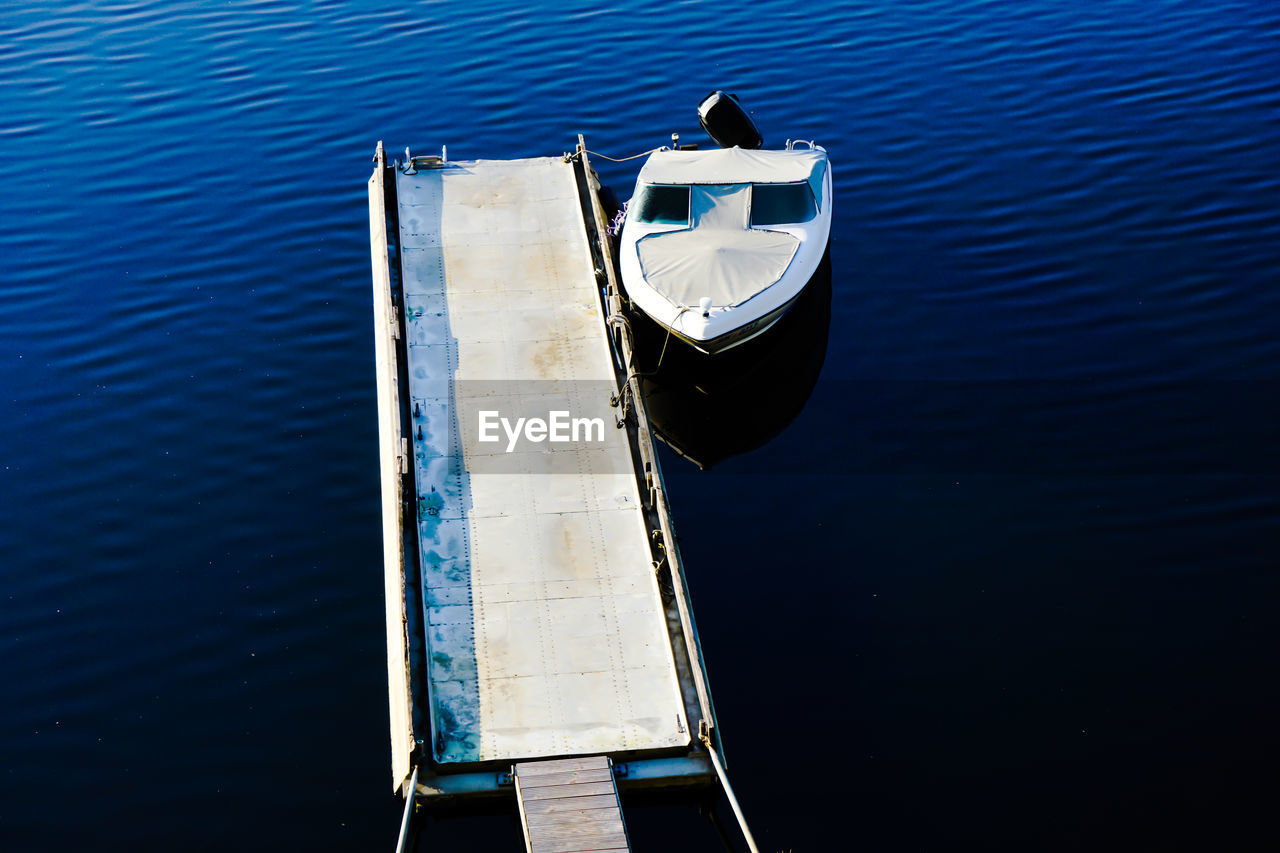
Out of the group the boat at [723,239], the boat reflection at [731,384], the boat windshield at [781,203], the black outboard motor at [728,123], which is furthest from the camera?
the black outboard motor at [728,123]

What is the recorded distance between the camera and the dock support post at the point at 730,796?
413 inches

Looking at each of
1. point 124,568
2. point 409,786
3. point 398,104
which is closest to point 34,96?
point 398,104

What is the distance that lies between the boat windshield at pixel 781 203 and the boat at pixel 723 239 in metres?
0.02

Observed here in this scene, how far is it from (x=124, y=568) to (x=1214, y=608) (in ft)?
46.8

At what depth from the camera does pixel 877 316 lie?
64.4 feet

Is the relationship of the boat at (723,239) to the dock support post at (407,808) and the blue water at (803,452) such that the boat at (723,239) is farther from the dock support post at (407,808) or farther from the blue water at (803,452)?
the dock support post at (407,808)

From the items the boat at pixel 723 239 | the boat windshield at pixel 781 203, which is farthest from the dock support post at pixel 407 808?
the boat windshield at pixel 781 203

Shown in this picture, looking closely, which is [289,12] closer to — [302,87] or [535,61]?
[302,87]

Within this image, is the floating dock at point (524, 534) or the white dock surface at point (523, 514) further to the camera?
the white dock surface at point (523, 514)

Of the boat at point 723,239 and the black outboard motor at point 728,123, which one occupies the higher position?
the black outboard motor at point 728,123

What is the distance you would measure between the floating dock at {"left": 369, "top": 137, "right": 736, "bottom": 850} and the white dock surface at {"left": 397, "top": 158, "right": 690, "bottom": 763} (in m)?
0.03

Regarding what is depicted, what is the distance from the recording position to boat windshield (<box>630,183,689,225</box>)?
18766 millimetres

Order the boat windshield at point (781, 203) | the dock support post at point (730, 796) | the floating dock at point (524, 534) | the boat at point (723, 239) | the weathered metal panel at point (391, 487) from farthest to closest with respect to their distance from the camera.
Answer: the boat windshield at point (781, 203)
the boat at point (723, 239)
the weathered metal panel at point (391, 487)
the floating dock at point (524, 534)
the dock support post at point (730, 796)

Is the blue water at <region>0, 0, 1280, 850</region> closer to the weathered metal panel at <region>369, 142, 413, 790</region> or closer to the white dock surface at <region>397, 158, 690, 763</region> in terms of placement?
the weathered metal panel at <region>369, 142, 413, 790</region>
